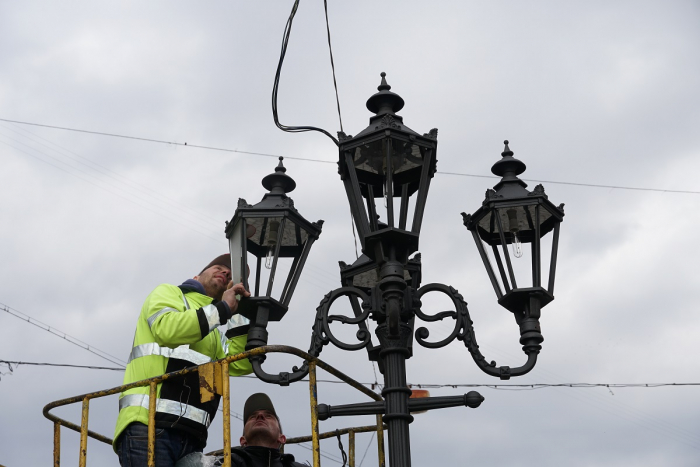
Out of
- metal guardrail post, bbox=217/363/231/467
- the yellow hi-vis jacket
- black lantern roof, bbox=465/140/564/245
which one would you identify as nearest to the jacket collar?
the yellow hi-vis jacket

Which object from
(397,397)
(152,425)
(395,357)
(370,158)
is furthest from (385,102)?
(152,425)

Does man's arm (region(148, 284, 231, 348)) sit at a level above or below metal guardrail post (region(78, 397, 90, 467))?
above

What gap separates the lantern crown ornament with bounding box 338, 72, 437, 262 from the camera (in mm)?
5191

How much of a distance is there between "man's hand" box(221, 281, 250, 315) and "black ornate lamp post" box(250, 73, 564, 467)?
0.47 meters

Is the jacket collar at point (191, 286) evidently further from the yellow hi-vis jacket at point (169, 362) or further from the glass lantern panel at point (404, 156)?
the glass lantern panel at point (404, 156)

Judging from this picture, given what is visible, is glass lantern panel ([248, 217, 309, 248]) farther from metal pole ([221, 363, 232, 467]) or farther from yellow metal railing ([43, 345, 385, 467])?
metal pole ([221, 363, 232, 467])

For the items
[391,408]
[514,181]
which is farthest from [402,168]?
[391,408]

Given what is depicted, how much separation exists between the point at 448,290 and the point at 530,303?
539 millimetres

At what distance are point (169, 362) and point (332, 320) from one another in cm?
102

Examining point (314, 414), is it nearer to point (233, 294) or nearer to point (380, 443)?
point (233, 294)

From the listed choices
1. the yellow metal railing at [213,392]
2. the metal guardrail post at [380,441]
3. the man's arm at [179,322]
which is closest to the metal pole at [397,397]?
the yellow metal railing at [213,392]

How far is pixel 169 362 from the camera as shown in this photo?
4801mm

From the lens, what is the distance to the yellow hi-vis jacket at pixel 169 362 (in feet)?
15.1

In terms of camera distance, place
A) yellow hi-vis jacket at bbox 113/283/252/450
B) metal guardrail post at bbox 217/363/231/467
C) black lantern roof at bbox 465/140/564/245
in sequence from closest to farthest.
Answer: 1. metal guardrail post at bbox 217/363/231/467
2. yellow hi-vis jacket at bbox 113/283/252/450
3. black lantern roof at bbox 465/140/564/245
